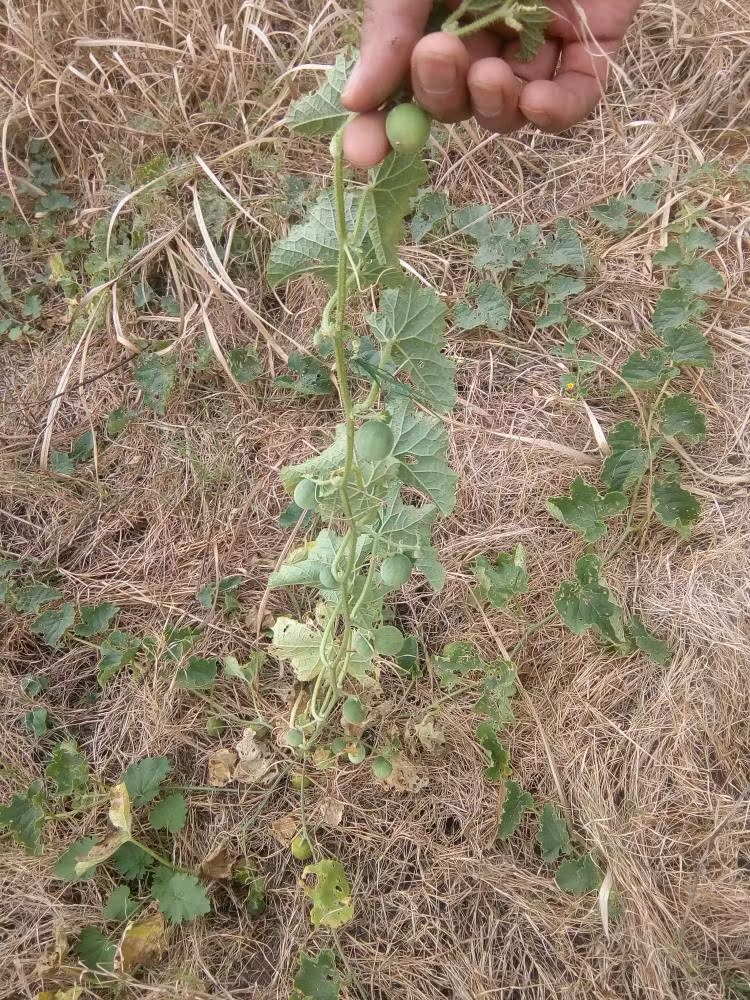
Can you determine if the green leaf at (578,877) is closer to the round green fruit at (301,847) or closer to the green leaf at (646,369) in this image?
the round green fruit at (301,847)

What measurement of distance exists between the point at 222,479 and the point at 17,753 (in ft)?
3.08

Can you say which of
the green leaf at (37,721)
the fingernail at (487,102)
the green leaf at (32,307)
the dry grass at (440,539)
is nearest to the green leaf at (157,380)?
the dry grass at (440,539)

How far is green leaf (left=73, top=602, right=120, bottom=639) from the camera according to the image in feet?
6.78

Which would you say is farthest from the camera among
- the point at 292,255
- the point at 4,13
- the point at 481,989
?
the point at 4,13

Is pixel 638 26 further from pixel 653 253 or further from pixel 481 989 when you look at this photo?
pixel 481 989

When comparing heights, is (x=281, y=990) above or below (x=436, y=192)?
below

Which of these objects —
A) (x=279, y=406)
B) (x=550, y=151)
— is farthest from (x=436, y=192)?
(x=279, y=406)

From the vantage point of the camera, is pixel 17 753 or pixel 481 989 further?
pixel 17 753

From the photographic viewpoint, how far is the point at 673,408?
1.94 metres

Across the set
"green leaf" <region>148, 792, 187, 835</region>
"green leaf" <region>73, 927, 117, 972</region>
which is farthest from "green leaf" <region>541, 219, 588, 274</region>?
"green leaf" <region>73, 927, 117, 972</region>

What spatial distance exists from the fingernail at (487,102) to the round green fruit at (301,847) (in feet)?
5.13

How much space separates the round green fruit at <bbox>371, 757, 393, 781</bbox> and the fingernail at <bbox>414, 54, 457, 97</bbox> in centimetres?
143

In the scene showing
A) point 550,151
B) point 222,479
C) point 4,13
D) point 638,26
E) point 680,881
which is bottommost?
point 680,881

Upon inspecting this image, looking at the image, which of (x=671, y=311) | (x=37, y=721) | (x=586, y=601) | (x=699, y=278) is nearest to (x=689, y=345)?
(x=671, y=311)
